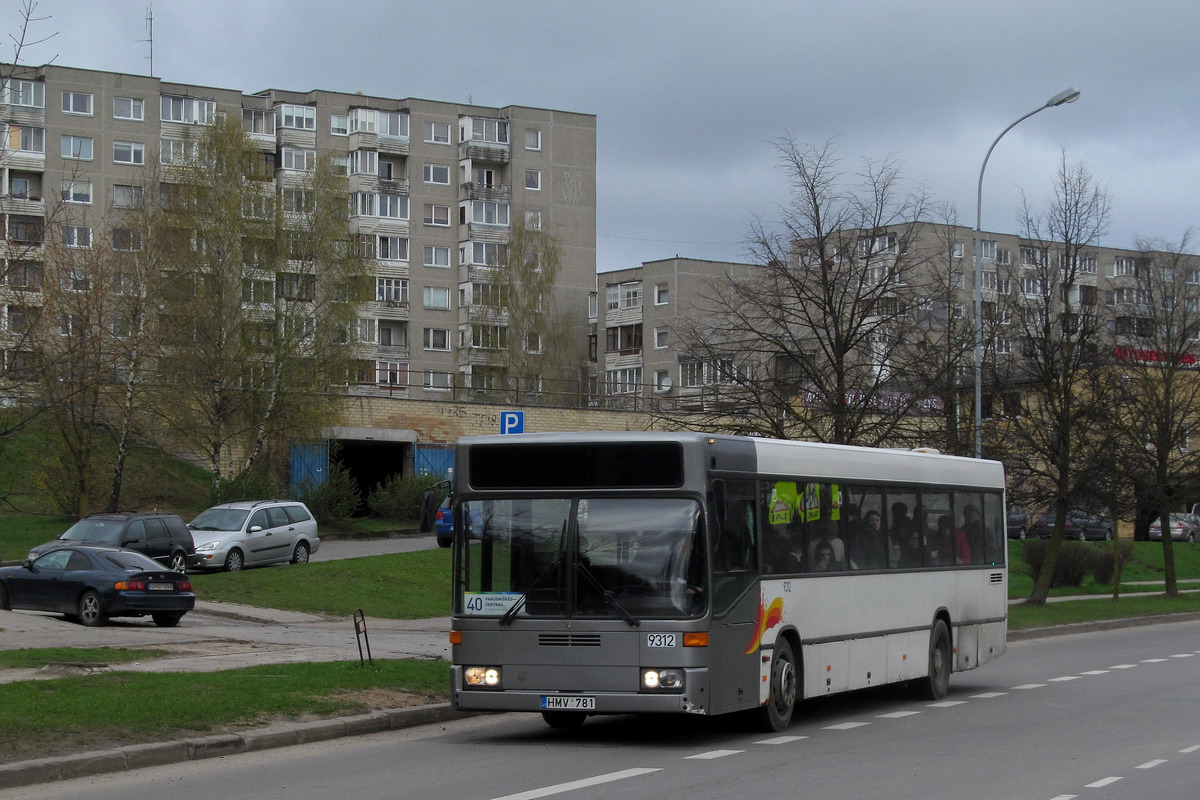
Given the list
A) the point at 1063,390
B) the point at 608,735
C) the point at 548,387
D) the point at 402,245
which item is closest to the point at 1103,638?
the point at 1063,390

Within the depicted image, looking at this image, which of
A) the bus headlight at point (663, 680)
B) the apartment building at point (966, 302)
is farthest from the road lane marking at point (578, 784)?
the apartment building at point (966, 302)

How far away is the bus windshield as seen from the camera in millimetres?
11781

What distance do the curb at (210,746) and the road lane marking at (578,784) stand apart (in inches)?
123

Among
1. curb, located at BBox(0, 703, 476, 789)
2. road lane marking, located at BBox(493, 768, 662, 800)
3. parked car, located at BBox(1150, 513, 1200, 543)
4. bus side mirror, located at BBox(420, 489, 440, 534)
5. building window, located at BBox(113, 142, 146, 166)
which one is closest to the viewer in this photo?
road lane marking, located at BBox(493, 768, 662, 800)

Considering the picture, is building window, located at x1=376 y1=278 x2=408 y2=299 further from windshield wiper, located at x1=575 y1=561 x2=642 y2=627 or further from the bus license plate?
the bus license plate

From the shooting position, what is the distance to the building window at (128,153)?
8212 centimetres

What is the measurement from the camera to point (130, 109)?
8269cm

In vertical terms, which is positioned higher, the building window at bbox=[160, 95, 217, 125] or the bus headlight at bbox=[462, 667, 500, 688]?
the building window at bbox=[160, 95, 217, 125]

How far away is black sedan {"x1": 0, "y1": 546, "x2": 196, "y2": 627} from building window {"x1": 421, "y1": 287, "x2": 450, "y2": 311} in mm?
64840

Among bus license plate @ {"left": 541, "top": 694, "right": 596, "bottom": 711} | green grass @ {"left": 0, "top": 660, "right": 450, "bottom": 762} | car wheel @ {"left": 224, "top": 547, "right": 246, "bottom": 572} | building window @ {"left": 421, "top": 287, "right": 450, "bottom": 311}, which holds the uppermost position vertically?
building window @ {"left": 421, "top": 287, "right": 450, "bottom": 311}

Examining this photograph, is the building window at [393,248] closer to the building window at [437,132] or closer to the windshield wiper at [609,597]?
the building window at [437,132]

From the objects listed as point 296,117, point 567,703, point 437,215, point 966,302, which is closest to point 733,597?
point 567,703

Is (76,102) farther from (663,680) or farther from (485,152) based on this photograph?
(663,680)

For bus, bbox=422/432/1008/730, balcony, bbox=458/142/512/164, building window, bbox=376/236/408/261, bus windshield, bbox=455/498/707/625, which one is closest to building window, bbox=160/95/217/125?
building window, bbox=376/236/408/261
